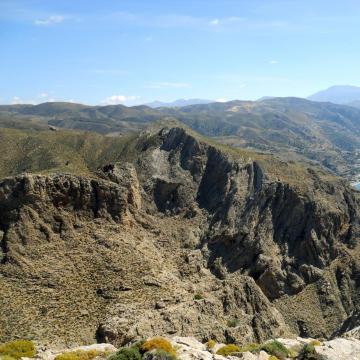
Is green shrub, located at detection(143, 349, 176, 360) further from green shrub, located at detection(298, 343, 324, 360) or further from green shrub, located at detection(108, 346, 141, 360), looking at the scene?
green shrub, located at detection(298, 343, 324, 360)

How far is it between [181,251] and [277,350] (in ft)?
92.9

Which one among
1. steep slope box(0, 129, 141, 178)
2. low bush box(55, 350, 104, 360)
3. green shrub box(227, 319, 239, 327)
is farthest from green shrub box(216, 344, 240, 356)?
steep slope box(0, 129, 141, 178)

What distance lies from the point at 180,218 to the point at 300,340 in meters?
51.4

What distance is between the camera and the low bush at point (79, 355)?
32.6 m

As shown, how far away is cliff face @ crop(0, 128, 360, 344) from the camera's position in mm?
43781

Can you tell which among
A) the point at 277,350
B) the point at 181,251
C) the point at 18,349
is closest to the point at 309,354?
the point at 277,350

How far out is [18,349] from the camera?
111 feet

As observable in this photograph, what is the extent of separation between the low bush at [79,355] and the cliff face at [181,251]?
16.7 ft

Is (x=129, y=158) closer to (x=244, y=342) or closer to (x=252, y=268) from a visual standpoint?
(x=252, y=268)

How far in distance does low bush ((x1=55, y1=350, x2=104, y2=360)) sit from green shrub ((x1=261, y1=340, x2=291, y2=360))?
11425mm

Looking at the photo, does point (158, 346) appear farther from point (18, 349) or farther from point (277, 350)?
point (18, 349)

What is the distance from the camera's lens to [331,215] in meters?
87.6

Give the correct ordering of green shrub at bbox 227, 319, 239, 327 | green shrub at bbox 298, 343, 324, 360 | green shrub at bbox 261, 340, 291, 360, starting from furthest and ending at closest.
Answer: green shrub at bbox 227, 319, 239, 327 → green shrub at bbox 261, 340, 291, 360 → green shrub at bbox 298, 343, 324, 360

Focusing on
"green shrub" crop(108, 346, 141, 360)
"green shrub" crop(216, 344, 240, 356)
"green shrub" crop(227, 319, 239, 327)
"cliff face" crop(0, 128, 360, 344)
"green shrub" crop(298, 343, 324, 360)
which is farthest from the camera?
"green shrub" crop(227, 319, 239, 327)
